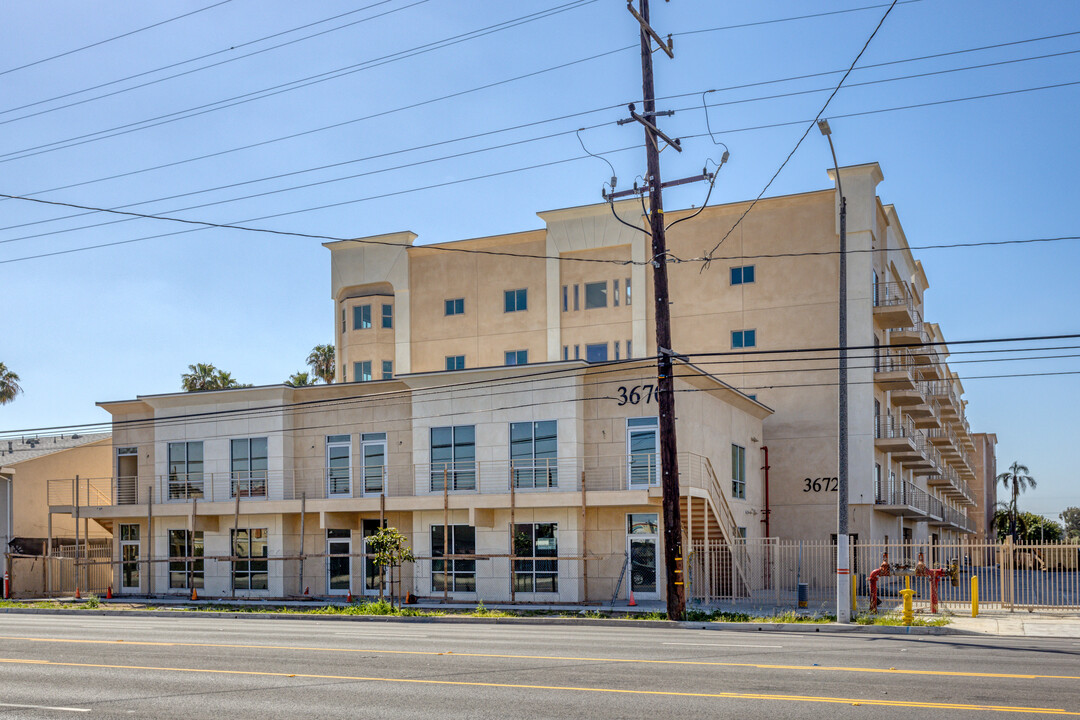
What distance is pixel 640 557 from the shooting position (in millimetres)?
31922

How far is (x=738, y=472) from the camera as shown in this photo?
126ft

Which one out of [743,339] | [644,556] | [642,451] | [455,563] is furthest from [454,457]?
[743,339]

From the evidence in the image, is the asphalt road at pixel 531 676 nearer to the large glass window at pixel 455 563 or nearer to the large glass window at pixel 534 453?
the large glass window at pixel 534 453

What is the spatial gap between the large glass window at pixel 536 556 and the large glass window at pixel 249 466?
10.3m

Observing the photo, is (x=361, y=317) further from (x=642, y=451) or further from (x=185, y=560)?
(x=642, y=451)

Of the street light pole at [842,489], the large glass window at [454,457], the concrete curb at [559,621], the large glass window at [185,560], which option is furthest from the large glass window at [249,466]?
the street light pole at [842,489]

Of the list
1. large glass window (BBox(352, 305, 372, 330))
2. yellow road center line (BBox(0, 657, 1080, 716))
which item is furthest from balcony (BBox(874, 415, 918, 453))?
yellow road center line (BBox(0, 657, 1080, 716))

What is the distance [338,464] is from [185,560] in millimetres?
6642

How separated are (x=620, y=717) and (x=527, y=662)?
4.80m

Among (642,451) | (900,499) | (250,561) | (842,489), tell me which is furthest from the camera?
(900,499)

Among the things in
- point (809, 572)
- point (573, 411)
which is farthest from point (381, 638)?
point (809, 572)

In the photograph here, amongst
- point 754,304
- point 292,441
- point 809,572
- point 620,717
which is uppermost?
point 754,304

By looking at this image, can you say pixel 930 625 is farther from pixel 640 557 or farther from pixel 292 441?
pixel 292 441

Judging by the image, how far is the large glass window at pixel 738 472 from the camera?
37.7 m
